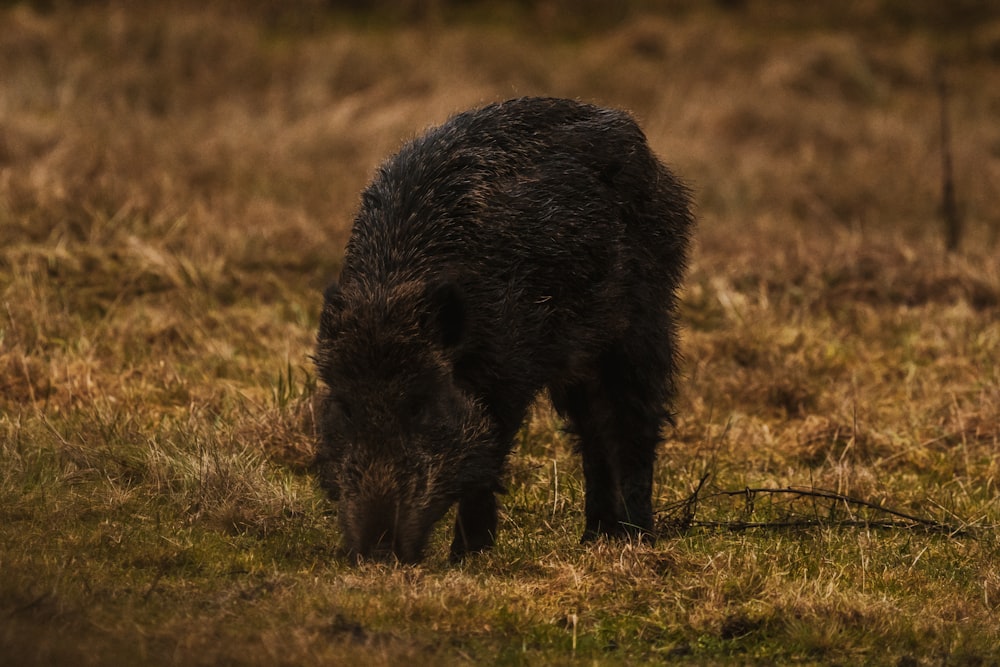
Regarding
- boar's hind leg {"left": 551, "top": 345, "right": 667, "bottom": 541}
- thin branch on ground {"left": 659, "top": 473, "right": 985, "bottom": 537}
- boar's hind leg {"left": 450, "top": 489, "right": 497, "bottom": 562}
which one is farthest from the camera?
thin branch on ground {"left": 659, "top": 473, "right": 985, "bottom": 537}

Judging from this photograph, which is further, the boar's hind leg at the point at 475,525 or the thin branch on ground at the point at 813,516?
the thin branch on ground at the point at 813,516

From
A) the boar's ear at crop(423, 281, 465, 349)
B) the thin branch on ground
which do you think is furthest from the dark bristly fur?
the thin branch on ground

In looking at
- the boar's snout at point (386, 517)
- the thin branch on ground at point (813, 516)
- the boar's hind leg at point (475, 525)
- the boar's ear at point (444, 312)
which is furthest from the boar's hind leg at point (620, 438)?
the boar's snout at point (386, 517)

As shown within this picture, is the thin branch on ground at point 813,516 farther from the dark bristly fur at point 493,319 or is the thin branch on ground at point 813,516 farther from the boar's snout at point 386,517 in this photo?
the boar's snout at point 386,517

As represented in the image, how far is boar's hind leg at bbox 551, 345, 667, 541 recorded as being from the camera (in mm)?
5898

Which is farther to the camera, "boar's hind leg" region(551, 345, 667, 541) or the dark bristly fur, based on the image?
"boar's hind leg" region(551, 345, 667, 541)

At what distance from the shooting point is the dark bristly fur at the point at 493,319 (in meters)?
4.89

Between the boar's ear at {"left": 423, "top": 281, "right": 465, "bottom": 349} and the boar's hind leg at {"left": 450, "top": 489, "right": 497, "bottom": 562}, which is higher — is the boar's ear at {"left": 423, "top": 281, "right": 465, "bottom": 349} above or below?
above

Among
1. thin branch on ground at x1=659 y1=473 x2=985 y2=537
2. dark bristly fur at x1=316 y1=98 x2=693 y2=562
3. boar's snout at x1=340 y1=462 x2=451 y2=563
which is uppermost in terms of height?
dark bristly fur at x1=316 y1=98 x2=693 y2=562

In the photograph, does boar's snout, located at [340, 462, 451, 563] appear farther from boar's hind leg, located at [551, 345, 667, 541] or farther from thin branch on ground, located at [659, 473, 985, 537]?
thin branch on ground, located at [659, 473, 985, 537]

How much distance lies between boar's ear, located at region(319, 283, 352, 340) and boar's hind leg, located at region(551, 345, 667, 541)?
1273mm

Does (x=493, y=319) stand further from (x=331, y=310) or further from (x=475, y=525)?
(x=475, y=525)

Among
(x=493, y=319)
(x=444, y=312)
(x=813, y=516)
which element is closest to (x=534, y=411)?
(x=813, y=516)

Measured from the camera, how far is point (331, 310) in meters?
5.07
